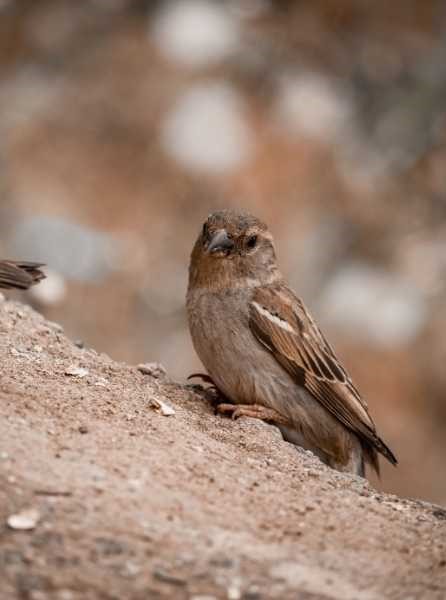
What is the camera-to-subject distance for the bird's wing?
621cm

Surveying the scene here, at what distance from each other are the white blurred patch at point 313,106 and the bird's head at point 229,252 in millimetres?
8745

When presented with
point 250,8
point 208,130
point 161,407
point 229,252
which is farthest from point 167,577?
point 250,8

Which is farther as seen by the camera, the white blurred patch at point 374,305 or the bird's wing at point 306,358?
the white blurred patch at point 374,305

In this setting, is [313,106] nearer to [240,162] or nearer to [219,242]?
[240,162]

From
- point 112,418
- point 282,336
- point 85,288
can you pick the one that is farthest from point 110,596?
point 85,288

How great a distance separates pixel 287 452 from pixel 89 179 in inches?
366

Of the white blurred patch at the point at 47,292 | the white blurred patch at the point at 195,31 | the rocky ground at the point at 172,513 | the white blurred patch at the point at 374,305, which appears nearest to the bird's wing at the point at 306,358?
the rocky ground at the point at 172,513

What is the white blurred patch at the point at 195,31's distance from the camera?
1515cm

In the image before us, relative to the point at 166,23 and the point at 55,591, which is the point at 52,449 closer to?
the point at 55,591

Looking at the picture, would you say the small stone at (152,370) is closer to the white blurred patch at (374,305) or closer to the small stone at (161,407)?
the small stone at (161,407)

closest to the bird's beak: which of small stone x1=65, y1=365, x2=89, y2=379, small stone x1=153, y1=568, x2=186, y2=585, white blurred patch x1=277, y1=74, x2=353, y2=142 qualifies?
small stone x1=65, y1=365, x2=89, y2=379

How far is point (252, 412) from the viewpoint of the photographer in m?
6.03

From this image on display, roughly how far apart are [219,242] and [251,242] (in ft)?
0.74

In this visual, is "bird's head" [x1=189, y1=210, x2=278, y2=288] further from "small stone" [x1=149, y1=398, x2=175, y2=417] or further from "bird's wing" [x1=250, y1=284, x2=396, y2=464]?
"small stone" [x1=149, y1=398, x2=175, y2=417]
